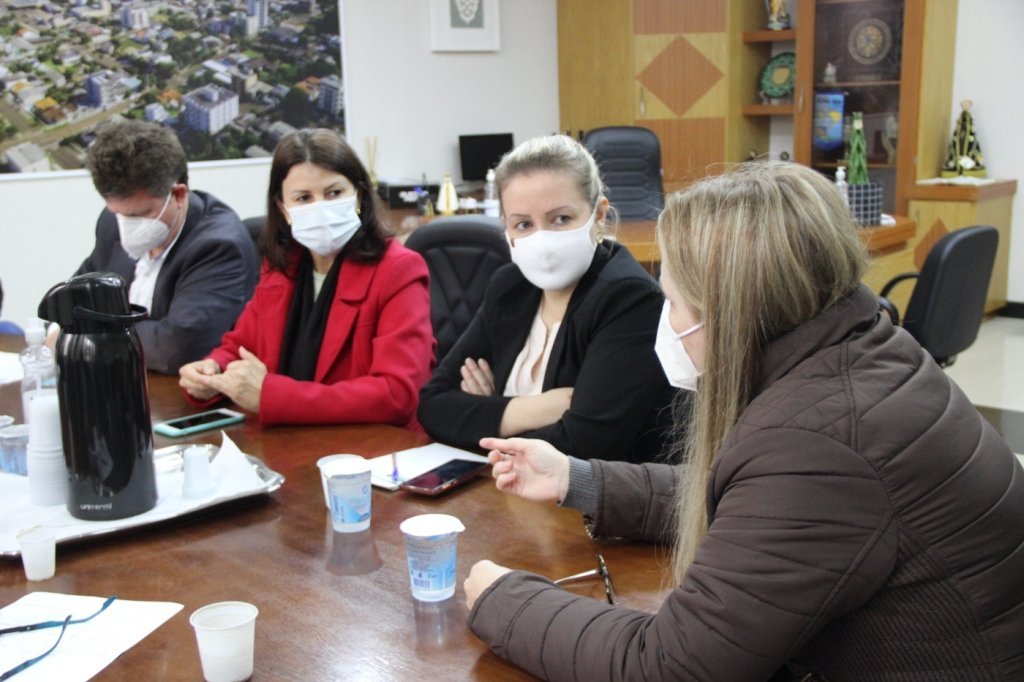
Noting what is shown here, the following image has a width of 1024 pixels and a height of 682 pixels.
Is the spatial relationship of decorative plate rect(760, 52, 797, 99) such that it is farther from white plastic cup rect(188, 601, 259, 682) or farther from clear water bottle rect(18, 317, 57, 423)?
white plastic cup rect(188, 601, 259, 682)

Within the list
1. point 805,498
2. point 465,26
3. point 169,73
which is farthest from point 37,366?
point 465,26

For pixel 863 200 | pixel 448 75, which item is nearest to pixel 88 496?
pixel 863 200

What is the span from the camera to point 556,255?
204 cm

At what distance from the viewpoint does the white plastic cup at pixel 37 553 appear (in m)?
1.39

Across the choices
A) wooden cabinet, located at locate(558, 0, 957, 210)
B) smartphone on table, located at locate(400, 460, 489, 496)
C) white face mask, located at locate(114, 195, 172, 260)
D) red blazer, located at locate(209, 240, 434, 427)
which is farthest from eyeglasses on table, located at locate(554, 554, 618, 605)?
wooden cabinet, located at locate(558, 0, 957, 210)

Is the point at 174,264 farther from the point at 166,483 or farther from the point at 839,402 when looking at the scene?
the point at 839,402

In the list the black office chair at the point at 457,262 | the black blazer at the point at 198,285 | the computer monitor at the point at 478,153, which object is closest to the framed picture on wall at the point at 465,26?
the computer monitor at the point at 478,153

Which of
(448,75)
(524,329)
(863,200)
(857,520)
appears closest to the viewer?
(857,520)

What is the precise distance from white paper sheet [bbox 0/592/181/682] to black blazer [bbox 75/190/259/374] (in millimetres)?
1383

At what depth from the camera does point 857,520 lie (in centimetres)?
99

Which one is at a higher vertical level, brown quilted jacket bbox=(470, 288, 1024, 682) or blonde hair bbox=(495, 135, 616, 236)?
blonde hair bbox=(495, 135, 616, 236)

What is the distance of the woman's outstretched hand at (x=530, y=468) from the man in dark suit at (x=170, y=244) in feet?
4.63

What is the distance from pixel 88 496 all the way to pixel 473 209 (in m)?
4.15

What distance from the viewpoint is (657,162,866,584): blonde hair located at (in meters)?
1.08
